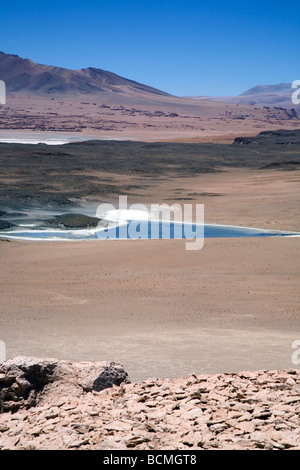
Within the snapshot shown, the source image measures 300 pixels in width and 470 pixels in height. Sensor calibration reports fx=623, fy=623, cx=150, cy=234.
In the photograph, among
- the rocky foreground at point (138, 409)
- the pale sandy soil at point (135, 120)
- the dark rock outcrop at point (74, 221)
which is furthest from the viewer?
the pale sandy soil at point (135, 120)

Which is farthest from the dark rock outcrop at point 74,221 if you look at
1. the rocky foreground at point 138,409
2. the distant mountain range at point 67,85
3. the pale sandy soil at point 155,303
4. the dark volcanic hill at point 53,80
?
the dark volcanic hill at point 53,80

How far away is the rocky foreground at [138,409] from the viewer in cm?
419

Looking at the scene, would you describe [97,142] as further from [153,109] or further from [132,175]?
[153,109]

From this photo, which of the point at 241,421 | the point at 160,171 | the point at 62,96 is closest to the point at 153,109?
the point at 62,96

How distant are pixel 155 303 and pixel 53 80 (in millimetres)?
144156

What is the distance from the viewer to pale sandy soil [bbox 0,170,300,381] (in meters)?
7.34

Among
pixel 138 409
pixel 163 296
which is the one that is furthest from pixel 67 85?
pixel 138 409

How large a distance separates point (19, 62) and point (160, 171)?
139 meters

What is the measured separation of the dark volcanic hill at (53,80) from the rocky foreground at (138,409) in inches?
5384

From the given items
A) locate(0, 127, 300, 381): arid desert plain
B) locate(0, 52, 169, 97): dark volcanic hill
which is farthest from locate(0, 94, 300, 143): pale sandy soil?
locate(0, 127, 300, 381): arid desert plain

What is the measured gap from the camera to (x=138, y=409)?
188 inches

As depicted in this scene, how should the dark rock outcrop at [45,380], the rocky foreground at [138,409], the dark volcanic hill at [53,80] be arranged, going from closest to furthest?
1. the rocky foreground at [138,409]
2. the dark rock outcrop at [45,380]
3. the dark volcanic hill at [53,80]

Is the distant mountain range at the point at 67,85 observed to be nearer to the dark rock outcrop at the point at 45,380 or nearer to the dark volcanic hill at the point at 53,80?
the dark volcanic hill at the point at 53,80

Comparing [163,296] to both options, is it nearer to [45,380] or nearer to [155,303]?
[155,303]
